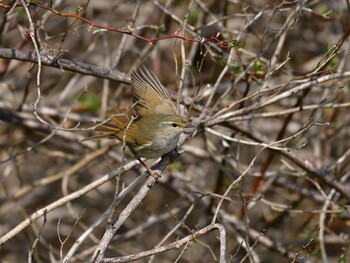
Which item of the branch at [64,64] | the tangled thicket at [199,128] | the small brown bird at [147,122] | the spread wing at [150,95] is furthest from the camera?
the spread wing at [150,95]

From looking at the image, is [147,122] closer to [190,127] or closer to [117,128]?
[117,128]

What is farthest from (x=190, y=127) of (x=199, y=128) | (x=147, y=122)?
(x=147, y=122)

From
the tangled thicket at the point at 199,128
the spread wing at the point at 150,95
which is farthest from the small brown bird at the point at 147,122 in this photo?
the tangled thicket at the point at 199,128

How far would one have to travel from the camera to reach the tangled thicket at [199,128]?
378cm

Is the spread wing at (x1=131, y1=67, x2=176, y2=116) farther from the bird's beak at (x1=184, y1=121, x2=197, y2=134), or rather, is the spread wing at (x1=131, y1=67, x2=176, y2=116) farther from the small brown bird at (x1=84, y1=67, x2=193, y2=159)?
the bird's beak at (x1=184, y1=121, x2=197, y2=134)

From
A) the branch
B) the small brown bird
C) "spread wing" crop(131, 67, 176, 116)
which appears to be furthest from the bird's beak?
the branch

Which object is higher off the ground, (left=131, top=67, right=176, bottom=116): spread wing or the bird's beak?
(left=131, top=67, right=176, bottom=116): spread wing

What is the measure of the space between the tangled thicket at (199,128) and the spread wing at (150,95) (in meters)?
0.12

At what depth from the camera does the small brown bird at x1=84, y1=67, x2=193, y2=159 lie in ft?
Result: 11.9

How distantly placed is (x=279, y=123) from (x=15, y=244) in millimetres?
3142

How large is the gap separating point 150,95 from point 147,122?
0.81 ft

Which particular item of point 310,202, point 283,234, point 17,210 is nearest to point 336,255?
point 310,202

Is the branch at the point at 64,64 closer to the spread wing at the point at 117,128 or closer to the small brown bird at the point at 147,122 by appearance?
the small brown bird at the point at 147,122

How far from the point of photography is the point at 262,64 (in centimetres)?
424
